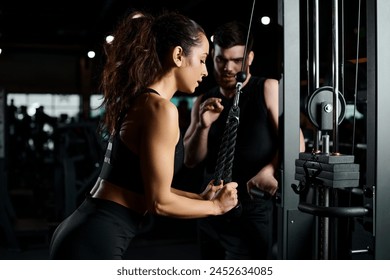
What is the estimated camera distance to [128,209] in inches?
60.4

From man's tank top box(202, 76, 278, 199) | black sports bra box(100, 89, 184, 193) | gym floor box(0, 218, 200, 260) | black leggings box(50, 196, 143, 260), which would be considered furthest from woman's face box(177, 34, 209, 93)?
gym floor box(0, 218, 200, 260)

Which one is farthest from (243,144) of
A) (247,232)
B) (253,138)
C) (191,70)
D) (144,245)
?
(144,245)

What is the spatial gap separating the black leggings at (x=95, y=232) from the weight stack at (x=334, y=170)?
1.87 feet

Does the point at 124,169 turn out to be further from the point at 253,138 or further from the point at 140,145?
the point at 253,138

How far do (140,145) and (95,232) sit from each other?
29 cm

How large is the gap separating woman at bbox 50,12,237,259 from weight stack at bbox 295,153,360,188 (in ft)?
0.88

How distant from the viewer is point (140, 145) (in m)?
1.49

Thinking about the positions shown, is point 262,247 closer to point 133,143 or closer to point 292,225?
point 292,225

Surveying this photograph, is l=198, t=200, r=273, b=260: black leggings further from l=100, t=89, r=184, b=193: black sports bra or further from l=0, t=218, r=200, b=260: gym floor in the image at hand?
l=0, t=218, r=200, b=260: gym floor

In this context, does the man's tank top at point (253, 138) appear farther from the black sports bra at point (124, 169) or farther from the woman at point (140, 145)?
the black sports bra at point (124, 169)
